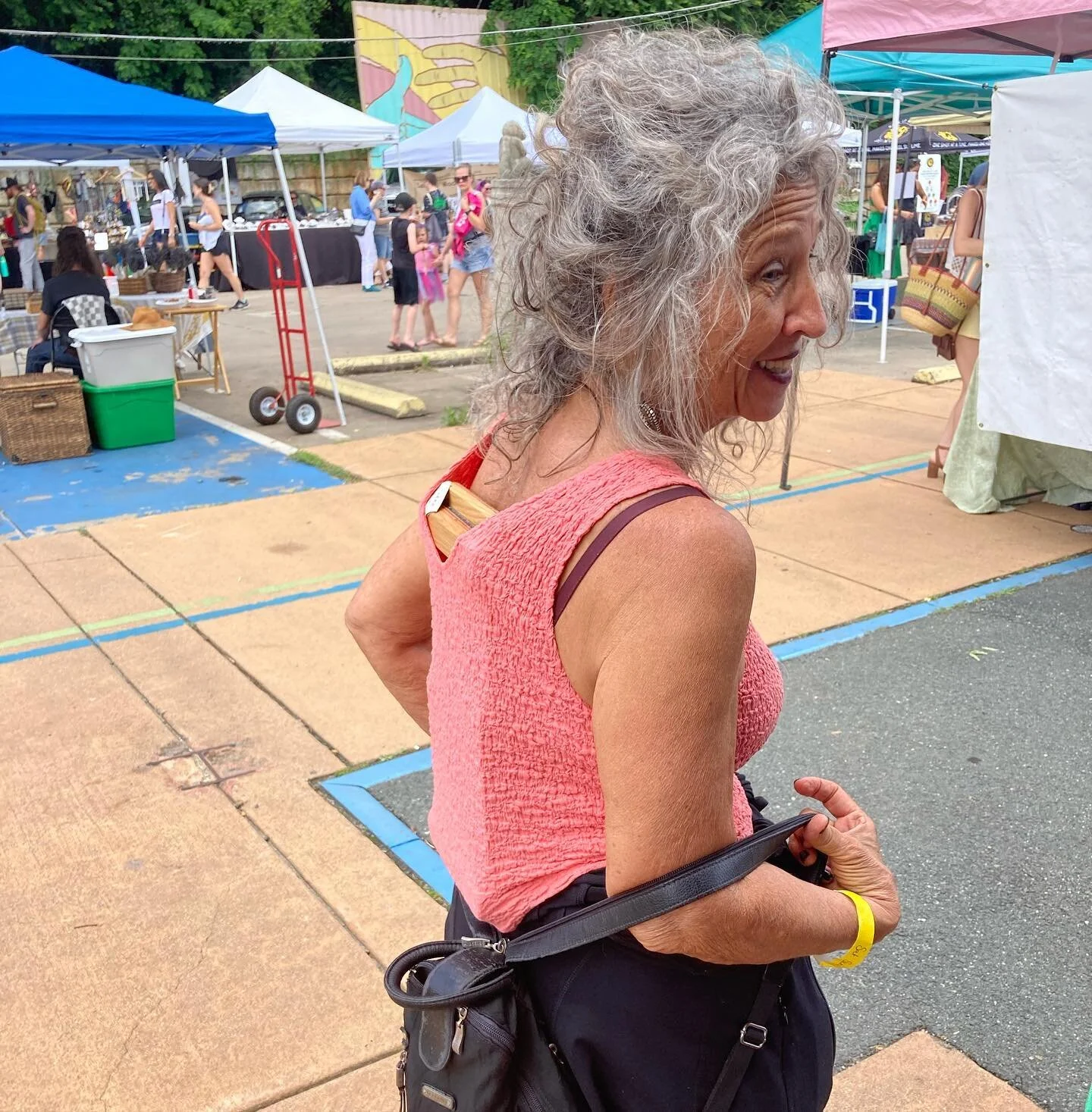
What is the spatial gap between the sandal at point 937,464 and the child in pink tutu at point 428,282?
685cm

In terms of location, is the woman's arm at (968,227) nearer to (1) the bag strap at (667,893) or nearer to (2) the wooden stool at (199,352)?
(1) the bag strap at (667,893)

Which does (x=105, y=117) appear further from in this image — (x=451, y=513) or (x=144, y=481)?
(x=451, y=513)

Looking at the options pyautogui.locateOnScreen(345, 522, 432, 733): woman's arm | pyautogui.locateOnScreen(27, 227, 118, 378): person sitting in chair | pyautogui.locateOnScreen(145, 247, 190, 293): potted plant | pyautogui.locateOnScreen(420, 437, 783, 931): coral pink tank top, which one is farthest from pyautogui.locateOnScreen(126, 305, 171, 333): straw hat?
pyautogui.locateOnScreen(420, 437, 783, 931): coral pink tank top

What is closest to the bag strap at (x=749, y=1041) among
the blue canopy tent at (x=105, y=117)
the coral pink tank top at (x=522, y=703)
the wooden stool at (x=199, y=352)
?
the coral pink tank top at (x=522, y=703)

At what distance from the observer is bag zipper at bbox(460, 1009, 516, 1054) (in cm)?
121

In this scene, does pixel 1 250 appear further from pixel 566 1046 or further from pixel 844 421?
pixel 566 1046

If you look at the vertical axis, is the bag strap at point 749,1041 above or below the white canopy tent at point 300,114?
below

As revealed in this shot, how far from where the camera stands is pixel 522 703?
118 cm

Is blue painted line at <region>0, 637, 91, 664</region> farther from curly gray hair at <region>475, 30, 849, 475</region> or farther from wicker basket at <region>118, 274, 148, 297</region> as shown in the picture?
wicker basket at <region>118, 274, 148, 297</region>

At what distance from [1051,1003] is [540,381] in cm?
211

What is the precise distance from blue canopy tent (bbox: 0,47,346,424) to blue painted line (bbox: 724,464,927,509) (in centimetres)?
392

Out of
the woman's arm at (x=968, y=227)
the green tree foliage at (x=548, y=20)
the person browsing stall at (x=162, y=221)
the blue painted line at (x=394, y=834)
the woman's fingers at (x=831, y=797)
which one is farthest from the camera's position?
the green tree foliage at (x=548, y=20)

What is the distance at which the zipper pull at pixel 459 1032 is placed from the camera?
4.05ft

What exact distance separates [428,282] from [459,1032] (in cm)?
1230
